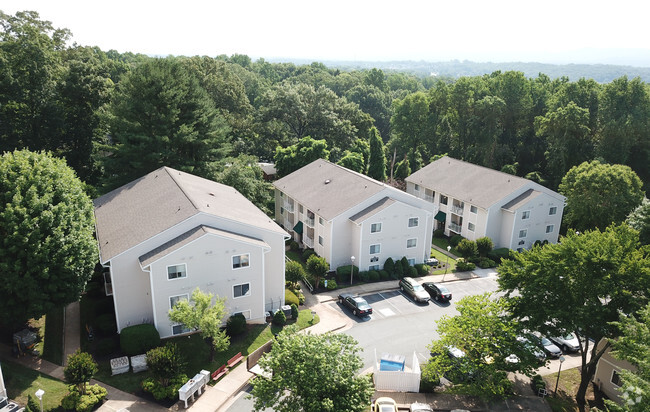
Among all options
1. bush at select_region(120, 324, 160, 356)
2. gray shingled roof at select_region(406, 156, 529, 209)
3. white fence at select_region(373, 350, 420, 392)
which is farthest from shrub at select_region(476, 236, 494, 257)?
bush at select_region(120, 324, 160, 356)

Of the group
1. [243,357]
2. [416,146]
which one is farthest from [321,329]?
[416,146]

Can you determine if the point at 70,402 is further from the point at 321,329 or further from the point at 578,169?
the point at 578,169

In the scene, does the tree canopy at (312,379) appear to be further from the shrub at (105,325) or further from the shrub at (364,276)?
Result: the shrub at (364,276)

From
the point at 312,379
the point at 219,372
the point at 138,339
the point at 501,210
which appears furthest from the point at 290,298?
the point at 501,210

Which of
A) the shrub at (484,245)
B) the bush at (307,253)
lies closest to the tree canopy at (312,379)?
the bush at (307,253)

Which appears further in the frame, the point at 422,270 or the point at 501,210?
the point at 501,210

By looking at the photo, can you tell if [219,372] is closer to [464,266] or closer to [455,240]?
[464,266]
